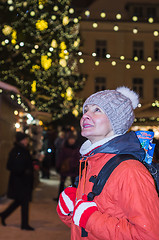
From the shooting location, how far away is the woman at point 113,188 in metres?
1.94

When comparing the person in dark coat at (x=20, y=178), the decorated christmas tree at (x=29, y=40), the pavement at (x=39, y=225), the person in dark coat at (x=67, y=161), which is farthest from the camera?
the person in dark coat at (x=67, y=161)

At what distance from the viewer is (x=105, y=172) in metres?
2.14

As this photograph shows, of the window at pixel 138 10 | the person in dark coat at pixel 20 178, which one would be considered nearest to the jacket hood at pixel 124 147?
the person in dark coat at pixel 20 178

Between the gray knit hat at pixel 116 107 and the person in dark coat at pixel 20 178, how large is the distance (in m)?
5.03

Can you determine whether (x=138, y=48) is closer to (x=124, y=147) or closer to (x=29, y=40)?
(x=29, y=40)

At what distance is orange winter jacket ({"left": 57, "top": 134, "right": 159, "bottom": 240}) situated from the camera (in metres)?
1.92

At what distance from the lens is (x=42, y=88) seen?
15.2 m

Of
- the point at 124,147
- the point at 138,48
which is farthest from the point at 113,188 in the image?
the point at 138,48

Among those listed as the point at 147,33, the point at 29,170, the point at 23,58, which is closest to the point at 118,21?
the point at 147,33

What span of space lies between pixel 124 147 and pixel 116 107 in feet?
0.99

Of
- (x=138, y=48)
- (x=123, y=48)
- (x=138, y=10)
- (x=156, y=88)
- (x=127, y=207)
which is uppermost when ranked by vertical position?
(x=138, y=10)

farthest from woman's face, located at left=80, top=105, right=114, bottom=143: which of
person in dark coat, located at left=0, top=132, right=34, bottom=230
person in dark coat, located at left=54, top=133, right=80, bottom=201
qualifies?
person in dark coat, located at left=54, top=133, right=80, bottom=201

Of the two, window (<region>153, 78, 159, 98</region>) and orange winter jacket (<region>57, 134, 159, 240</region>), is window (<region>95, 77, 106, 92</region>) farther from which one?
orange winter jacket (<region>57, 134, 159, 240</region>)

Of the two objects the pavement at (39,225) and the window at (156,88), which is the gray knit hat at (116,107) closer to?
the pavement at (39,225)
